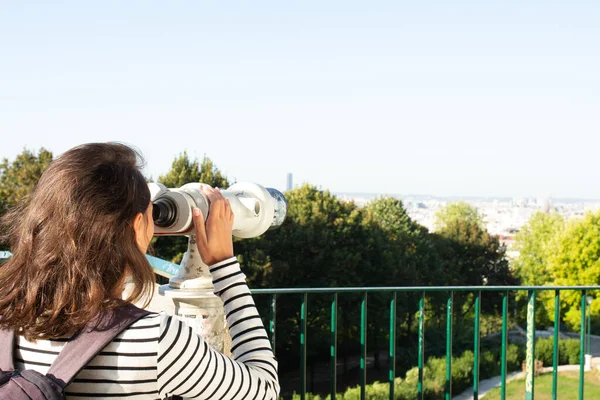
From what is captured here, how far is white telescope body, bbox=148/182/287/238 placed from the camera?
4.80ft

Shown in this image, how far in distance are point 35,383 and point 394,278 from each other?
2676cm

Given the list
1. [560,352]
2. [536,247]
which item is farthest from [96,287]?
[536,247]

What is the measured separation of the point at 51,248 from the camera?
1.14 metres

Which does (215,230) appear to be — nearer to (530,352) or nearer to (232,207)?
(232,207)

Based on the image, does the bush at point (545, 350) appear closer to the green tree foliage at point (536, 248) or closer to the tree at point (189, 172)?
the tree at point (189, 172)

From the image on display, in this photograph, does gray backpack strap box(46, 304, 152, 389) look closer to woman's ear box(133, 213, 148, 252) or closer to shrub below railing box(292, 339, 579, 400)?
woman's ear box(133, 213, 148, 252)

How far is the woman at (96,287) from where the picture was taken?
112 cm

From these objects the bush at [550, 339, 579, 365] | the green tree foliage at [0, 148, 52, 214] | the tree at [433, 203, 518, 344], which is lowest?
the bush at [550, 339, 579, 365]

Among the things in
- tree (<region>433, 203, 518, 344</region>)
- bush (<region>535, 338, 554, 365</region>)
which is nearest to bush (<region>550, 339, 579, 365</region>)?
bush (<region>535, 338, 554, 365</region>)

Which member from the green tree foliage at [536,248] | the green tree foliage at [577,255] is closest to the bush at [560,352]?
Answer: the green tree foliage at [577,255]

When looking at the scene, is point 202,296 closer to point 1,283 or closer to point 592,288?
point 1,283

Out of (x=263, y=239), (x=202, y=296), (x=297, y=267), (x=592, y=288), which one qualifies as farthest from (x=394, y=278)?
(x=202, y=296)

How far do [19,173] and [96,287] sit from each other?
21.8m

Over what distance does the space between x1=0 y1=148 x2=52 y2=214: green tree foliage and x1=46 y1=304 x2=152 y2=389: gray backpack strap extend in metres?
20.0
